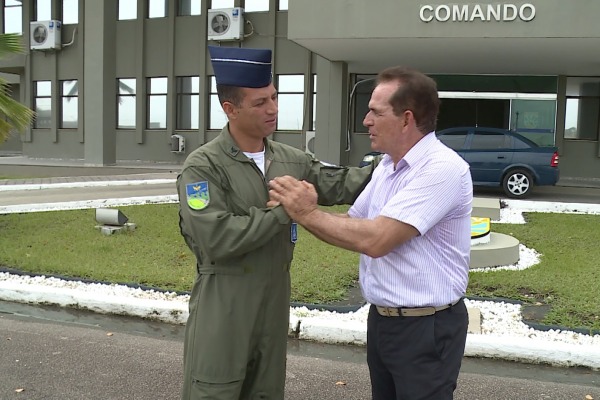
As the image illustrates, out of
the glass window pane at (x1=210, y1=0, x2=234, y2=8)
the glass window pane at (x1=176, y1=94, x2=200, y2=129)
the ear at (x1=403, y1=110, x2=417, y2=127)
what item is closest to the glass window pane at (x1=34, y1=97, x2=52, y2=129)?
the glass window pane at (x1=176, y1=94, x2=200, y2=129)

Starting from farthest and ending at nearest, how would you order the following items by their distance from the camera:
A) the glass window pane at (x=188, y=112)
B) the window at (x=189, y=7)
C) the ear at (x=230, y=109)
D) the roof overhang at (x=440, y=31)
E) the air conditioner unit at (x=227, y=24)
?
the glass window pane at (x=188, y=112), the window at (x=189, y=7), the air conditioner unit at (x=227, y=24), the roof overhang at (x=440, y=31), the ear at (x=230, y=109)

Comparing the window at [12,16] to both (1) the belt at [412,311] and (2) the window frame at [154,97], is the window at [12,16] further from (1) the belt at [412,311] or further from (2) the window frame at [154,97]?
(1) the belt at [412,311]

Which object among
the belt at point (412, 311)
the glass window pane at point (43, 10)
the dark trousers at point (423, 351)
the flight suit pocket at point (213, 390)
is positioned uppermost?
the glass window pane at point (43, 10)

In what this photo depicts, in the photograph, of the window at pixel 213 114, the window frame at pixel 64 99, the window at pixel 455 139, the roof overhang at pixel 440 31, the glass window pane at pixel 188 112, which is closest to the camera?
the roof overhang at pixel 440 31

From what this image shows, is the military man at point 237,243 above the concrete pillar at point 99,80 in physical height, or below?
below

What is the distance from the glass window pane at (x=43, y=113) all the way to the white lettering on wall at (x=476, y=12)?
750 inches

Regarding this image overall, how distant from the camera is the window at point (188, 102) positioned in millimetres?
23562

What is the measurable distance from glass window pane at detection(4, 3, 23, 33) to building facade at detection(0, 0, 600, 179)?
6 cm

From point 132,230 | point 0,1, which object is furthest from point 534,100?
point 0,1

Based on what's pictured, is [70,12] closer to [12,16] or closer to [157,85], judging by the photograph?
[12,16]

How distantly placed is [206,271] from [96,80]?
2053 centimetres

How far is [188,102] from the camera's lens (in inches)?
936

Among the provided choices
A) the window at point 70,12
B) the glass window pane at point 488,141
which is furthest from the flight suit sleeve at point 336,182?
the window at point 70,12

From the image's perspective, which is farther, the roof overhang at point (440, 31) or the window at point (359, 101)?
the window at point (359, 101)
